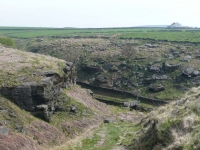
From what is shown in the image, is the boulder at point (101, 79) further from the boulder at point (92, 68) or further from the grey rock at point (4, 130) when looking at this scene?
the grey rock at point (4, 130)

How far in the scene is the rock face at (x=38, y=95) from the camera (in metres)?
39.1

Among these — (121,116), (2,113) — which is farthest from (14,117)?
(121,116)

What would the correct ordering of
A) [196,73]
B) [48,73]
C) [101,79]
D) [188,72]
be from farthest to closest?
[101,79] < [188,72] < [196,73] < [48,73]

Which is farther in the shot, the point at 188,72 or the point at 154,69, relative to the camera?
the point at 154,69

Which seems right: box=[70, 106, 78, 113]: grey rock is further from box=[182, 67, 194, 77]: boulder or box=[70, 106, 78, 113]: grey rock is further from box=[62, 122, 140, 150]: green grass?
box=[182, 67, 194, 77]: boulder

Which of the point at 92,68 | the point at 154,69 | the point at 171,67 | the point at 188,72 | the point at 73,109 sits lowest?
the point at 92,68

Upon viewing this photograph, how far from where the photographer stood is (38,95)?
40.8m

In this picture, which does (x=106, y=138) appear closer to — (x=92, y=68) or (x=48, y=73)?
(x=48, y=73)

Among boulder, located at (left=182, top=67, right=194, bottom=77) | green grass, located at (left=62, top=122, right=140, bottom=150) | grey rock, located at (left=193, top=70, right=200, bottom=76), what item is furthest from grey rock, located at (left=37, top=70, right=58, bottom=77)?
grey rock, located at (left=193, top=70, right=200, bottom=76)

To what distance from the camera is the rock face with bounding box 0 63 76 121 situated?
3906cm

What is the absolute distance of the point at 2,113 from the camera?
35.1m

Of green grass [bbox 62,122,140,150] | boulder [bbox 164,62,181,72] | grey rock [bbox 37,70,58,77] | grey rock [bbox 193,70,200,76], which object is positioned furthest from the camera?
boulder [bbox 164,62,181,72]

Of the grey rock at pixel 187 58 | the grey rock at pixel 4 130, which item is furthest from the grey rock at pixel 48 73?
the grey rock at pixel 187 58

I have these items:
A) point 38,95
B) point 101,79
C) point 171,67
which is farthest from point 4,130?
point 171,67
